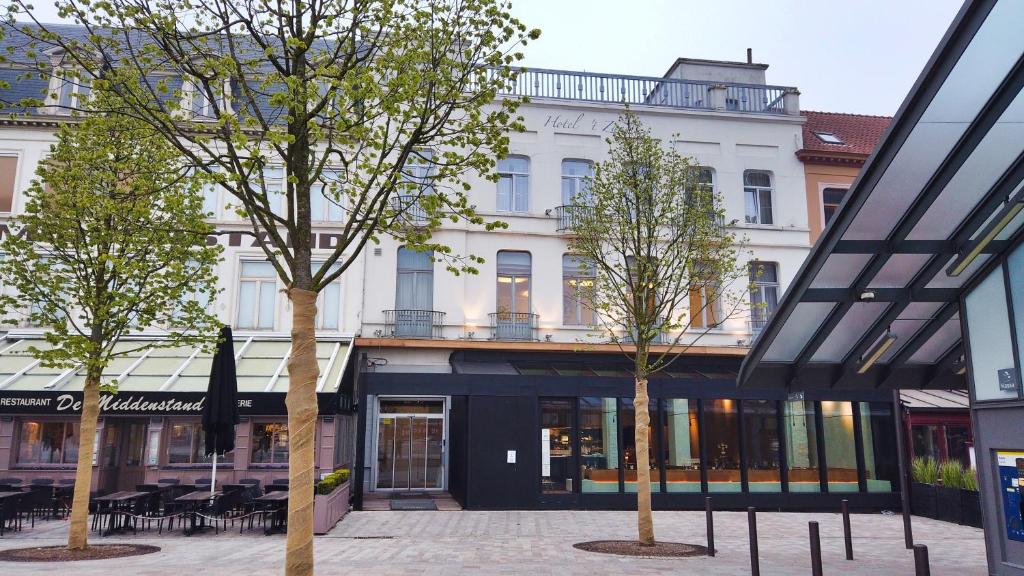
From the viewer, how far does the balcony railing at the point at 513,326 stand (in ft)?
70.0

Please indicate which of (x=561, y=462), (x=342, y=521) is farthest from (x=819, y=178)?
(x=342, y=521)

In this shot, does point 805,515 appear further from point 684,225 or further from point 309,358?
point 309,358

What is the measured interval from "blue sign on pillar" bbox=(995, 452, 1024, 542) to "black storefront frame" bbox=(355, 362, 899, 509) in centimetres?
1054

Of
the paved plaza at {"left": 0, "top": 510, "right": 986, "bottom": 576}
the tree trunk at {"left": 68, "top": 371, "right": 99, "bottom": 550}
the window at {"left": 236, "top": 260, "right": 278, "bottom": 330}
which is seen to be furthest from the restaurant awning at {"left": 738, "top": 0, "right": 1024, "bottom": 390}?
the window at {"left": 236, "top": 260, "right": 278, "bottom": 330}

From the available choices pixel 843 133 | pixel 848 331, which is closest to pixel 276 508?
pixel 848 331

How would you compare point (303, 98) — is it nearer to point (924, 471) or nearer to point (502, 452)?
point (502, 452)

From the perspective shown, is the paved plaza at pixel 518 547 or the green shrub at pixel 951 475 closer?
the paved plaza at pixel 518 547

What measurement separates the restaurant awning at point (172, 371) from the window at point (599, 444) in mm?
6358

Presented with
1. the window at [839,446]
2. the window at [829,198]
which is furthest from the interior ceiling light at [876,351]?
the window at [829,198]

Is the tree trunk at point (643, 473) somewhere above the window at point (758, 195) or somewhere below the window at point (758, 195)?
below

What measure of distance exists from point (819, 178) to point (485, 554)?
1799cm

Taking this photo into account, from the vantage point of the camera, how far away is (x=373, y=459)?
21.3 m

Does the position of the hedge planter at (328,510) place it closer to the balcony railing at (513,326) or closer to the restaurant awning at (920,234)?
the balcony railing at (513,326)

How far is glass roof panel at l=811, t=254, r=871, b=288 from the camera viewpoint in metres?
8.19
